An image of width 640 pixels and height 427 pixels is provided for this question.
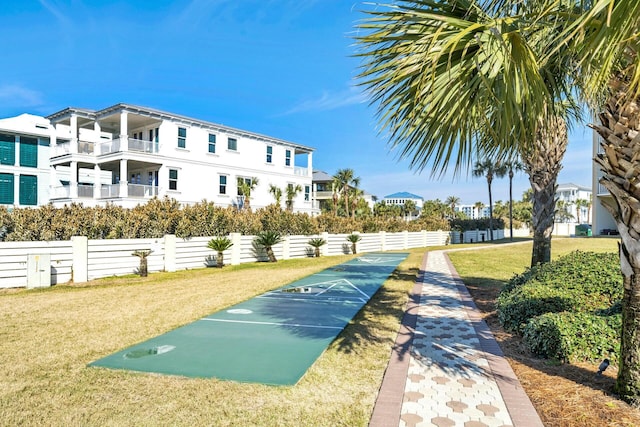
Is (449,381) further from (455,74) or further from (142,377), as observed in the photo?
(142,377)

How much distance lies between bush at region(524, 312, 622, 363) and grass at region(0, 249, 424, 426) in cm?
216

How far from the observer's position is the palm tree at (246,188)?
2922 centimetres

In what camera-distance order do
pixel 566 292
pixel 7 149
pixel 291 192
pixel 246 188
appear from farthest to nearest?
pixel 291 192, pixel 246 188, pixel 7 149, pixel 566 292

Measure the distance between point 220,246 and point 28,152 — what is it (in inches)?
859

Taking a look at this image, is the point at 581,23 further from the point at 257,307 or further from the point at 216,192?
the point at 216,192

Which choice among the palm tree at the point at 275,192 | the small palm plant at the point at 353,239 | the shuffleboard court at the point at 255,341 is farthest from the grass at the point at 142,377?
the palm tree at the point at 275,192

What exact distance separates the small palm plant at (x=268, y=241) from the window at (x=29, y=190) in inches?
797

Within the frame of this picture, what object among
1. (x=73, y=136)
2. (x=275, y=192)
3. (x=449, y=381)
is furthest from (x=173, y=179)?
(x=449, y=381)

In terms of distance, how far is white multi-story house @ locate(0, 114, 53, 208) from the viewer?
90.1 ft

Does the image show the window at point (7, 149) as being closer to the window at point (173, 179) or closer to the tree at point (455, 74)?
the window at point (173, 179)

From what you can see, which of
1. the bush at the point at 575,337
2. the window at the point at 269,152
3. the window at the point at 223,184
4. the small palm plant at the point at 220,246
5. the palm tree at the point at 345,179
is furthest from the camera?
the palm tree at the point at 345,179

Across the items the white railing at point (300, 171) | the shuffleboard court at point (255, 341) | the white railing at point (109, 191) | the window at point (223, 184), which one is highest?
the white railing at point (300, 171)

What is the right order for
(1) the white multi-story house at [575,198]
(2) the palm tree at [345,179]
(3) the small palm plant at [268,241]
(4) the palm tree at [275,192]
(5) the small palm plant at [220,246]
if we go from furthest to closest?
(1) the white multi-story house at [575,198], (2) the palm tree at [345,179], (4) the palm tree at [275,192], (3) the small palm plant at [268,241], (5) the small palm plant at [220,246]

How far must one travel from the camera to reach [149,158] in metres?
25.1
